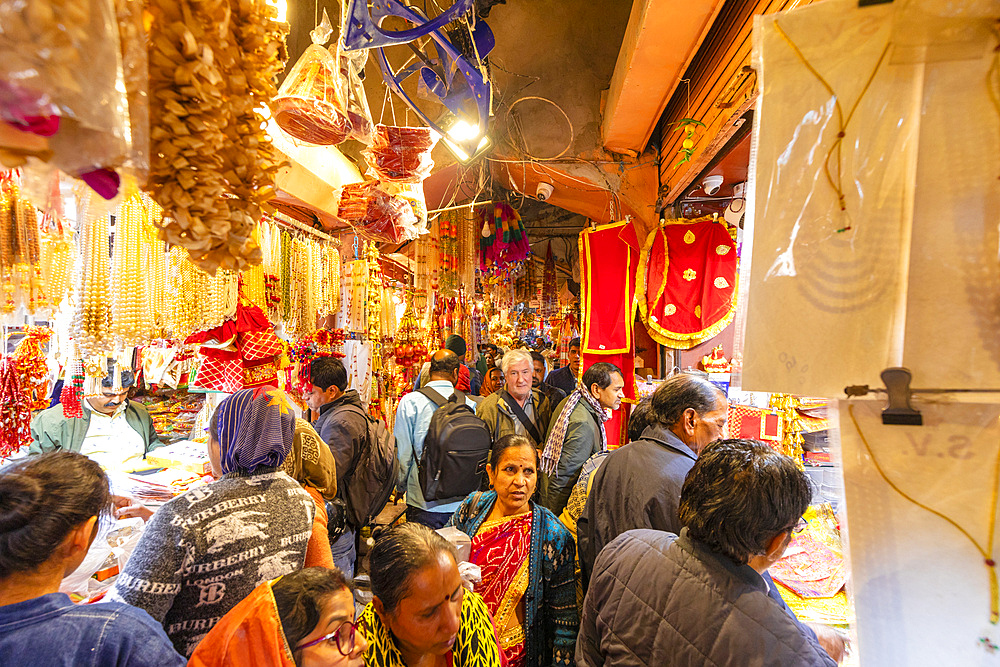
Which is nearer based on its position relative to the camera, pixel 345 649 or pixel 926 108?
pixel 926 108

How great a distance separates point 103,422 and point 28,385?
1.42 m

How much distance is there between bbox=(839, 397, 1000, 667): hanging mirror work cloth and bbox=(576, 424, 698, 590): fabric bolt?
2.93 feet

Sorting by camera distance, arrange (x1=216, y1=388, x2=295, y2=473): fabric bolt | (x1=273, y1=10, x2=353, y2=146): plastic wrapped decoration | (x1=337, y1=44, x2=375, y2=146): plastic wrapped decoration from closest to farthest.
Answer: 1. (x1=216, y1=388, x2=295, y2=473): fabric bolt
2. (x1=273, y1=10, x2=353, y2=146): plastic wrapped decoration
3. (x1=337, y1=44, x2=375, y2=146): plastic wrapped decoration

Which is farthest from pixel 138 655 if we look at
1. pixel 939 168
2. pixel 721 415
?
pixel 721 415

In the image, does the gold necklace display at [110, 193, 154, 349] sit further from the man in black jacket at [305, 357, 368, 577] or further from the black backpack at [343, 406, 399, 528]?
the black backpack at [343, 406, 399, 528]

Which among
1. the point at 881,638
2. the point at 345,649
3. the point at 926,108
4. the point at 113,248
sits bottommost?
the point at 345,649

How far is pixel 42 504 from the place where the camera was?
1022 mm

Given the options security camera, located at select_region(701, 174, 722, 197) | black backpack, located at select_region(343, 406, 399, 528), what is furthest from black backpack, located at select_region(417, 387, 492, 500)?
security camera, located at select_region(701, 174, 722, 197)

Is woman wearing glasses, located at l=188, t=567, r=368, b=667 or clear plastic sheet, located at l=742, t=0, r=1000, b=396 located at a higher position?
clear plastic sheet, located at l=742, t=0, r=1000, b=396

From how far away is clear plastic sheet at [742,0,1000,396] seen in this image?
708 mm

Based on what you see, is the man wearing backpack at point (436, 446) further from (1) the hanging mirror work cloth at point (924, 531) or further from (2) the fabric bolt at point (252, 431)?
(1) the hanging mirror work cloth at point (924, 531)

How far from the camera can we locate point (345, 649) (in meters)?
1.05

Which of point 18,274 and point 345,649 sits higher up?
point 18,274

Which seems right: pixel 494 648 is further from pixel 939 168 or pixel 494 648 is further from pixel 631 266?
pixel 631 266
